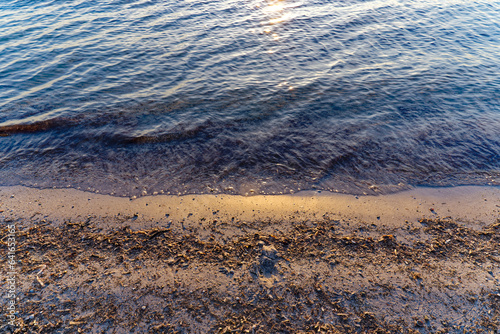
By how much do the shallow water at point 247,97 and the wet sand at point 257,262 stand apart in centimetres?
89

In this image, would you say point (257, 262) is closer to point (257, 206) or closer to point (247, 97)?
point (257, 206)

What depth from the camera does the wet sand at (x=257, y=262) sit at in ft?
16.0

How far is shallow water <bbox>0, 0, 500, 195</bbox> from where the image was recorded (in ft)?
28.2

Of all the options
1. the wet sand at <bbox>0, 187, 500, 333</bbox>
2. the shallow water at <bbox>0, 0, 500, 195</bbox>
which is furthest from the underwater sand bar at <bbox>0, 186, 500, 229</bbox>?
the shallow water at <bbox>0, 0, 500, 195</bbox>

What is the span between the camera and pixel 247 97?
12.1 meters

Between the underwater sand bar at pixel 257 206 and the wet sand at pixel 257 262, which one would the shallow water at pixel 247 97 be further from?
the wet sand at pixel 257 262

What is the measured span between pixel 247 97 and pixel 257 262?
847 cm

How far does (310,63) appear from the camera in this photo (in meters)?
14.3

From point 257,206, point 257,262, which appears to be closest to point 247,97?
point 257,206

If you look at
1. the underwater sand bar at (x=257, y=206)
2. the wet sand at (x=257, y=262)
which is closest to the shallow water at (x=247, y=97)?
the underwater sand bar at (x=257, y=206)

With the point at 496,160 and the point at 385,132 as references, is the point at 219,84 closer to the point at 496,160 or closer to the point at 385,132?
the point at 385,132

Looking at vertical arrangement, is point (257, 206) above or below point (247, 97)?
below

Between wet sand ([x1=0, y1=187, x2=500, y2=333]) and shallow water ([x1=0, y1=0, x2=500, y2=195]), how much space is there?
0.89m

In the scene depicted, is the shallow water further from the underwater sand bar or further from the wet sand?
the wet sand
